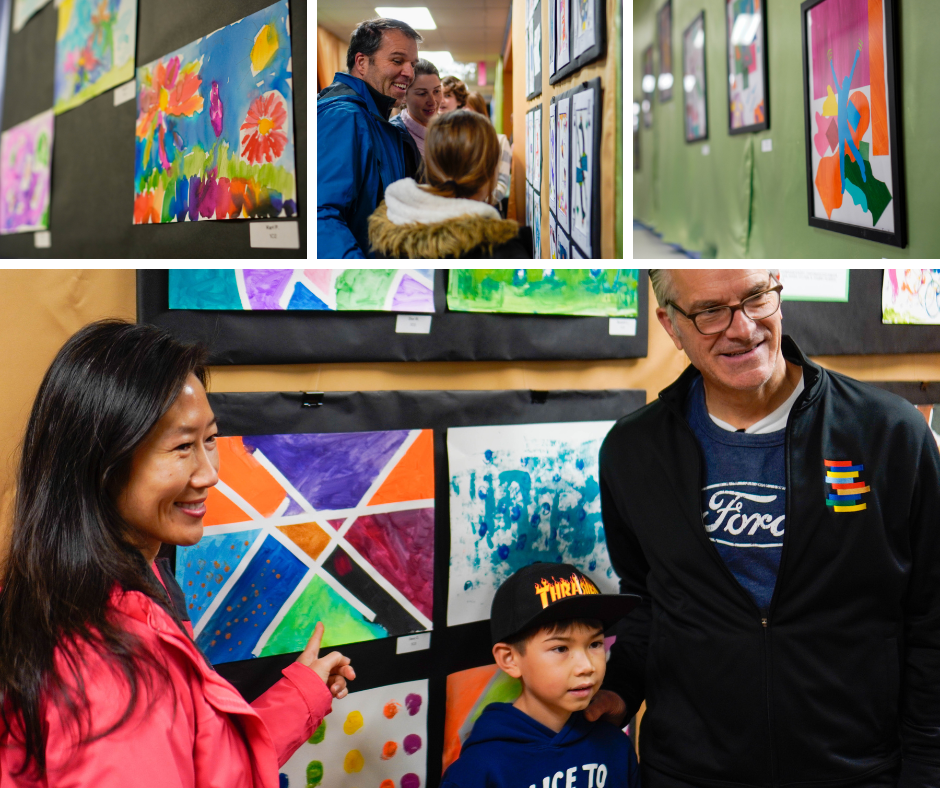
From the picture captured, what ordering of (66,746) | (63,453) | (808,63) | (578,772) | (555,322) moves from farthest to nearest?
(808,63)
(555,322)
(578,772)
(63,453)
(66,746)

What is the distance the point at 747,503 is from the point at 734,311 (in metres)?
0.33

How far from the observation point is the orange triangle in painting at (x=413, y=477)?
1.39m

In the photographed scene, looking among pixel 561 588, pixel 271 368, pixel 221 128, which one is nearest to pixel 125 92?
pixel 221 128

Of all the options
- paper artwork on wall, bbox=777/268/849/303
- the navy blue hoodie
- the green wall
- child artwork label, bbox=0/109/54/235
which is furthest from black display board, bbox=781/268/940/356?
child artwork label, bbox=0/109/54/235

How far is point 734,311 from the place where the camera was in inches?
42.6

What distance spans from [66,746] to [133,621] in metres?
0.12

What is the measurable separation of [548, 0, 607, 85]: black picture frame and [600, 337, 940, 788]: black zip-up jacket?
628 mm

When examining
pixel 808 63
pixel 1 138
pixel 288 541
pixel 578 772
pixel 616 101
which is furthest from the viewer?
pixel 1 138

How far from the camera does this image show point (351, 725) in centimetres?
137

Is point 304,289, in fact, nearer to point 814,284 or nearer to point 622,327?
point 622,327

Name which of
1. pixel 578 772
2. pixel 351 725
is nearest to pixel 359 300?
pixel 351 725

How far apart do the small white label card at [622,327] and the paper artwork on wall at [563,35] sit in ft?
2.08

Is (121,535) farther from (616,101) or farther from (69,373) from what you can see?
(616,101)

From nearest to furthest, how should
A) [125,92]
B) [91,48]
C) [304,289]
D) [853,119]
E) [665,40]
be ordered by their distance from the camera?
[304,289], [853,119], [125,92], [91,48], [665,40]
